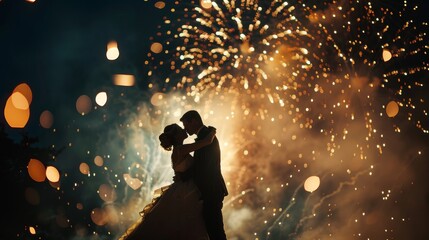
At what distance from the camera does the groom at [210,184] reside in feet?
13.9

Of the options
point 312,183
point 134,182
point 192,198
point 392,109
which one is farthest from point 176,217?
point 134,182

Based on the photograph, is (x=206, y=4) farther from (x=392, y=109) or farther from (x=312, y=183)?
(x=392, y=109)

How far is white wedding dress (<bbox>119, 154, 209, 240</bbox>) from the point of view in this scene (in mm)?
4355

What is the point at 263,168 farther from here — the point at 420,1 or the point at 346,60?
the point at 420,1

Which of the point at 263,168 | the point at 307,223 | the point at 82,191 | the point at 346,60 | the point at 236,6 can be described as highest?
the point at 236,6

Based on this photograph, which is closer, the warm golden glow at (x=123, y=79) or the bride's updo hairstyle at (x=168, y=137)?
the bride's updo hairstyle at (x=168, y=137)

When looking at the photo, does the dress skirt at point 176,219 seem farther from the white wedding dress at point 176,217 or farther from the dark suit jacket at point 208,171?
the dark suit jacket at point 208,171

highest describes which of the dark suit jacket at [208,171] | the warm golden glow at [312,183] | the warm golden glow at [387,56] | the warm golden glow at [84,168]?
the dark suit jacket at [208,171]

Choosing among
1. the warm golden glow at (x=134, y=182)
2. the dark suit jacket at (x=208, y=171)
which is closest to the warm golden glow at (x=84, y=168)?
the warm golden glow at (x=134, y=182)

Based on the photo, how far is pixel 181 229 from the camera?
4.38 metres

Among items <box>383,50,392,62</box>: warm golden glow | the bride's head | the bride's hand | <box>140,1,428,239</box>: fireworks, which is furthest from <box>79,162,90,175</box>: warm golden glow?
the bride's hand

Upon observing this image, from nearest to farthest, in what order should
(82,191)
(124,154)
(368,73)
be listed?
(368,73)
(124,154)
(82,191)

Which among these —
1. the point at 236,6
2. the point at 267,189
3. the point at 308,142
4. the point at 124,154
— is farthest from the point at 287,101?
the point at 124,154

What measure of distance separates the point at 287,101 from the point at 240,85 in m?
4.24
